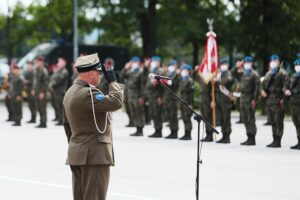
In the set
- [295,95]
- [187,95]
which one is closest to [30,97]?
[187,95]

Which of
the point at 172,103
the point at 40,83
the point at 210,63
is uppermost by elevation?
the point at 210,63

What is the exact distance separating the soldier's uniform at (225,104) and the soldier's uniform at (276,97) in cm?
125

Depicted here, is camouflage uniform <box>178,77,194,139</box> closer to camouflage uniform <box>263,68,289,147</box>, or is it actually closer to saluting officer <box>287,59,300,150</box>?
camouflage uniform <box>263,68,289,147</box>

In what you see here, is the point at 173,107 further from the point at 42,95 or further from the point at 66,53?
the point at 66,53

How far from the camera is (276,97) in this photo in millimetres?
16906

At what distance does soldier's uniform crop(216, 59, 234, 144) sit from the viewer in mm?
18000

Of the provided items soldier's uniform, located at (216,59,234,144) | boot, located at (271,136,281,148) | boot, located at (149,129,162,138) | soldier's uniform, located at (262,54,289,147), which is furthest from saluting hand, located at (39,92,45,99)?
boot, located at (271,136,281,148)

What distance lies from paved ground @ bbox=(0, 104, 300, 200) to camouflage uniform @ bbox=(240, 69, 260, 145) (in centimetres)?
31

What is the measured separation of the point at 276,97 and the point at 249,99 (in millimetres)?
833

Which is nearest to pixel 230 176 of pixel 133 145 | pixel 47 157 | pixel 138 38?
pixel 47 157

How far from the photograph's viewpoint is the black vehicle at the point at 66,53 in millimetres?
39625

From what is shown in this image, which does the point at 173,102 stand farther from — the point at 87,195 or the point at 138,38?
the point at 138,38

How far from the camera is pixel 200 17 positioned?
37.4 metres

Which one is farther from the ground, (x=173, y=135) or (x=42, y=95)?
(x=42, y=95)
